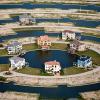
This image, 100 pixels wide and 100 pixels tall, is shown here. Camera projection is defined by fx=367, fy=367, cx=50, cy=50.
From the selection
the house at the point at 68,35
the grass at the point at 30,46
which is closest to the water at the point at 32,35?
the house at the point at 68,35

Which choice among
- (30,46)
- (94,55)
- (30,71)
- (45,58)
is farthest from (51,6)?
(30,71)

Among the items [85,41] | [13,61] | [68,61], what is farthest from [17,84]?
[85,41]

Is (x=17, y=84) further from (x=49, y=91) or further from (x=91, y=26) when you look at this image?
(x=91, y=26)

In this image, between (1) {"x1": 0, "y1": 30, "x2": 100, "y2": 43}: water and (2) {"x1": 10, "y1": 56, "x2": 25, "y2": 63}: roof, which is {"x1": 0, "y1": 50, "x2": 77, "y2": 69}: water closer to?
(2) {"x1": 10, "y1": 56, "x2": 25, "y2": 63}: roof

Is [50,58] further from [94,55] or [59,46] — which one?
[94,55]

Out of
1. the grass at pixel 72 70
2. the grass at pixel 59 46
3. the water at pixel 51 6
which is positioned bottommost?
the grass at pixel 72 70

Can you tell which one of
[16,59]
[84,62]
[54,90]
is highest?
[16,59]

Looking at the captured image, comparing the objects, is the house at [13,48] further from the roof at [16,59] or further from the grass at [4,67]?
the grass at [4,67]
